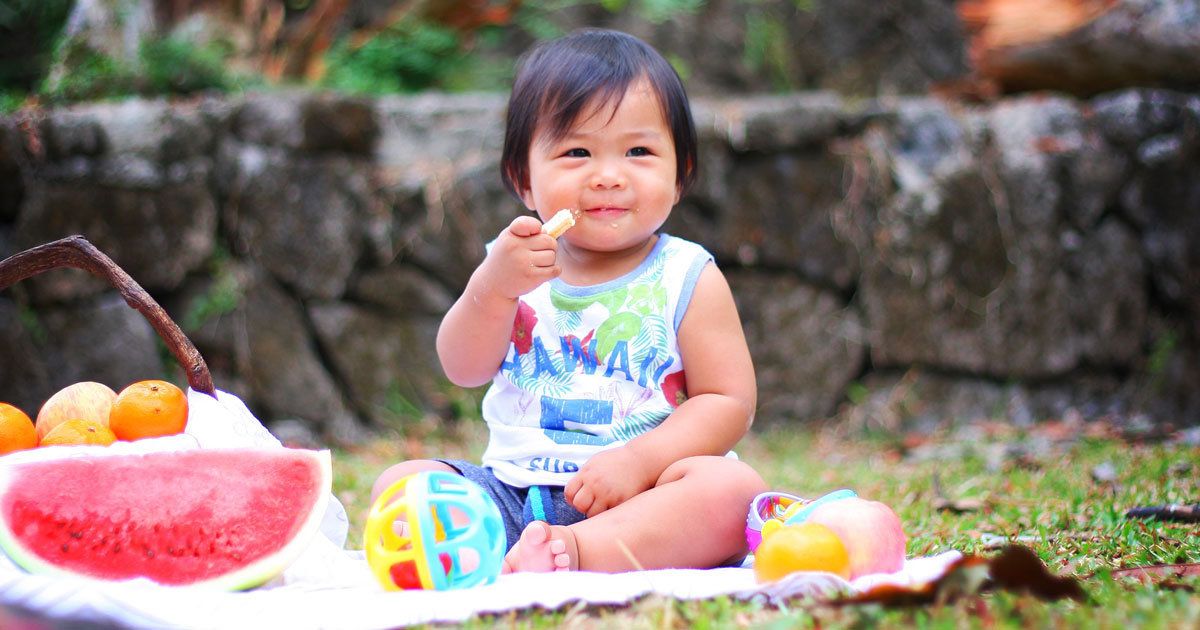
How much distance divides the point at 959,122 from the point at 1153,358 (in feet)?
5.10

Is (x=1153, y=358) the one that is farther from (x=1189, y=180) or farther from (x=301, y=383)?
(x=301, y=383)

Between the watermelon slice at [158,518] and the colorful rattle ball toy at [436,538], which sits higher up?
the colorful rattle ball toy at [436,538]

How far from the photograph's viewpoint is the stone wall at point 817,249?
4184 millimetres

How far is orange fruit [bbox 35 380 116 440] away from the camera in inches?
75.4

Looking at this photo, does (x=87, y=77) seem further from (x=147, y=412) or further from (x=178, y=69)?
(x=147, y=412)

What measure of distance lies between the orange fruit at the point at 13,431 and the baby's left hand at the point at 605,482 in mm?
1107

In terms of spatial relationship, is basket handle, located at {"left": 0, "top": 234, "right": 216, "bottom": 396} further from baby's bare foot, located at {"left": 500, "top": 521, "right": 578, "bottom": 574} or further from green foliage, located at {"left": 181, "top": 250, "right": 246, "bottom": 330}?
green foliage, located at {"left": 181, "top": 250, "right": 246, "bottom": 330}

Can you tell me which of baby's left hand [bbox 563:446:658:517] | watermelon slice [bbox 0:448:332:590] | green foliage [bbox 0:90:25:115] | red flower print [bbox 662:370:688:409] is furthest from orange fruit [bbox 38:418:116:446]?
green foliage [bbox 0:90:25:115]

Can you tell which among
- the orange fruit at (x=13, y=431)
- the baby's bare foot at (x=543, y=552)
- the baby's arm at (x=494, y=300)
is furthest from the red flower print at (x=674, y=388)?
the orange fruit at (x=13, y=431)

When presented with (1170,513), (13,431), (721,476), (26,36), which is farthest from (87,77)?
(1170,513)

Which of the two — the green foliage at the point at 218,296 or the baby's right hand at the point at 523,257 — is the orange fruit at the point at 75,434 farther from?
the green foliage at the point at 218,296

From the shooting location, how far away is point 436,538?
146 centimetres

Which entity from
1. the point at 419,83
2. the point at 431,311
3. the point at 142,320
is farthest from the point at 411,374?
the point at 419,83

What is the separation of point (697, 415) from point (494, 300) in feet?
1.68
